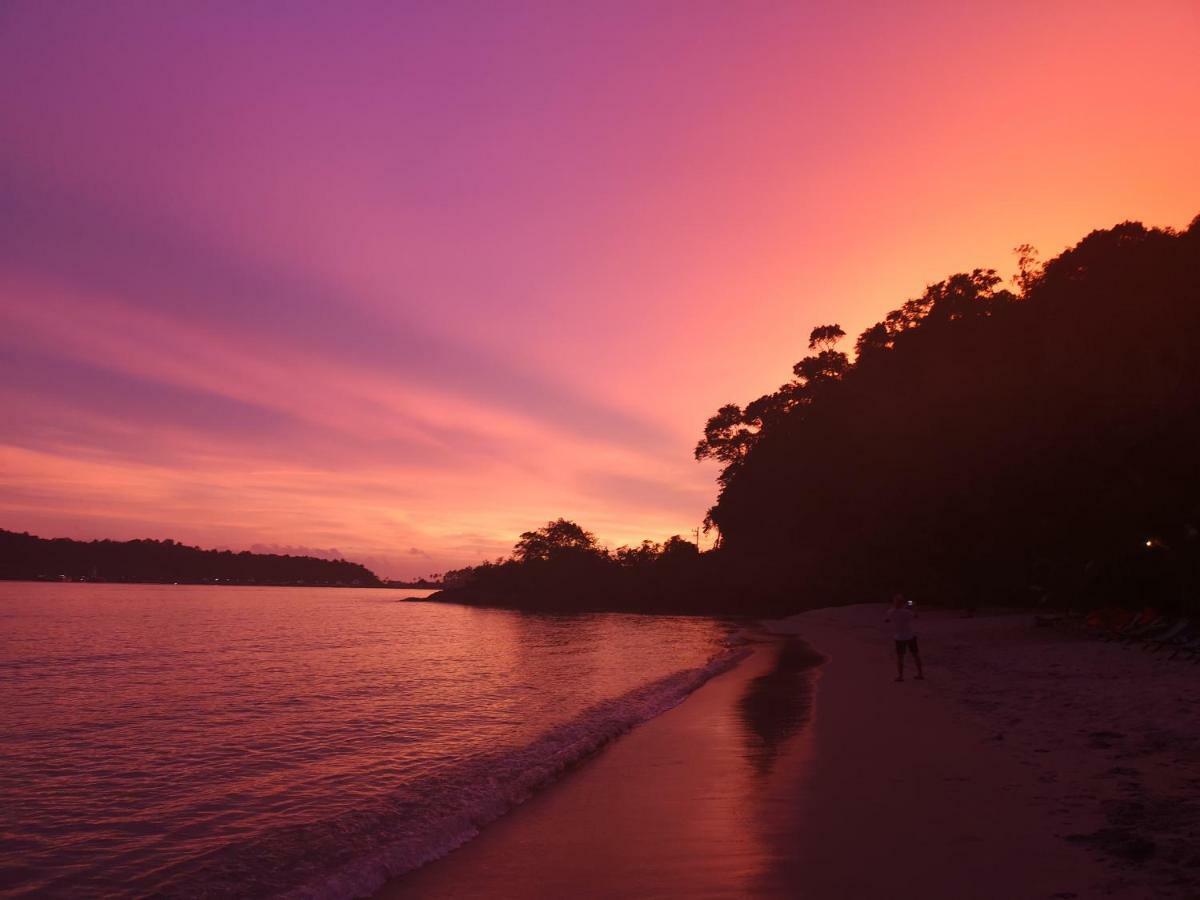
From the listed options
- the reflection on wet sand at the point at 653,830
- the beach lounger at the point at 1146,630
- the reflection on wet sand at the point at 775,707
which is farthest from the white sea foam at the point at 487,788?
the beach lounger at the point at 1146,630

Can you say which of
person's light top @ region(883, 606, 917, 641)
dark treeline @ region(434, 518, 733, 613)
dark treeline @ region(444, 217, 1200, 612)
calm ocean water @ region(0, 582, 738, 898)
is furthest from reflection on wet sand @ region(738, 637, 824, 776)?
dark treeline @ region(434, 518, 733, 613)

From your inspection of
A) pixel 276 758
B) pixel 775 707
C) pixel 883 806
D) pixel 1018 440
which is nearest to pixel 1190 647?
pixel 775 707

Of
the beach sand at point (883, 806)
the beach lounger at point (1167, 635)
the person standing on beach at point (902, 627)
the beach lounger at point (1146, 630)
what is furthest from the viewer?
the beach lounger at point (1146, 630)

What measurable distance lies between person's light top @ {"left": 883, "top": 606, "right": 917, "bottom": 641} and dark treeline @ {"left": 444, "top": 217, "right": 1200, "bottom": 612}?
10908mm

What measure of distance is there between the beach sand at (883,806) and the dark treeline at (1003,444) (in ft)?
47.4

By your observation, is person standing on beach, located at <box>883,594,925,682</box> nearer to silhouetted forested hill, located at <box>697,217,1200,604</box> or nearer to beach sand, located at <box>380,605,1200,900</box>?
beach sand, located at <box>380,605,1200,900</box>

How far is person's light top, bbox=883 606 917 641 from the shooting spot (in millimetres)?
19578

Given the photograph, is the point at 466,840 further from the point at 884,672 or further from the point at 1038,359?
the point at 1038,359

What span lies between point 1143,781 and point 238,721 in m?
17.2

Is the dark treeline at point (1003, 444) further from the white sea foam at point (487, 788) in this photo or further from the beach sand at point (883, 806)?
the white sea foam at point (487, 788)

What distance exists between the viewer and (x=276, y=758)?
12641mm

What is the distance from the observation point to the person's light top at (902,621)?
1958 cm

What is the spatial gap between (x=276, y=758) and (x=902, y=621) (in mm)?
15839

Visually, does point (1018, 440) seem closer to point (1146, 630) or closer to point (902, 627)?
point (1146, 630)
